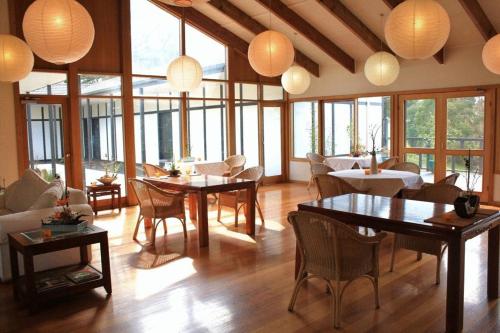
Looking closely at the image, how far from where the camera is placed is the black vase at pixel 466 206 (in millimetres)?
3098

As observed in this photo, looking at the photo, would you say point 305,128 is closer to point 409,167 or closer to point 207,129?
point 207,129

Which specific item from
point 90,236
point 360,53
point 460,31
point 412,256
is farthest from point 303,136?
point 90,236

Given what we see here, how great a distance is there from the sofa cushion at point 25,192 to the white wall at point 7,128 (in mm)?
1630

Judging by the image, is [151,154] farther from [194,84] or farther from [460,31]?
[460,31]

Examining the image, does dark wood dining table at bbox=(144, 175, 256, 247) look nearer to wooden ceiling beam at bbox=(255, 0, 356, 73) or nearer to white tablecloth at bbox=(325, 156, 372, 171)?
white tablecloth at bbox=(325, 156, 372, 171)

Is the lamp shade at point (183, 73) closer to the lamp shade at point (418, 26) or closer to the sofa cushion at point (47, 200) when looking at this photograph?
the sofa cushion at point (47, 200)

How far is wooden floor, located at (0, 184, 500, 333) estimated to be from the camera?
10.5 feet

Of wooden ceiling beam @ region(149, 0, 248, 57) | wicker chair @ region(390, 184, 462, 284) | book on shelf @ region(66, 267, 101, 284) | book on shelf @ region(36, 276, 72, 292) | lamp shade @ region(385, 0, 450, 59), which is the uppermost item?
wooden ceiling beam @ region(149, 0, 248, 57)

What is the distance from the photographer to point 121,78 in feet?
26.0

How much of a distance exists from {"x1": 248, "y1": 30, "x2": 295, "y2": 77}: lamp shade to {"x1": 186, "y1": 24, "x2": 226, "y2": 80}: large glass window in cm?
374

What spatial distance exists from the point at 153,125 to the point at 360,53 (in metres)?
4.37

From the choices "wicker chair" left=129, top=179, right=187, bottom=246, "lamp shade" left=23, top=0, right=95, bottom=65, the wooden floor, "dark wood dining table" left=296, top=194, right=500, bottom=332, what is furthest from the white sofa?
"dark wood dining table" left=296, top=194, right=500, bottom=332

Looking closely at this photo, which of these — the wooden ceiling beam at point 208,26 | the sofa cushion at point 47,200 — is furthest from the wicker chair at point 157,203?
the wooden ceiling beam at point 208,26

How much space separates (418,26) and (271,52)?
190 centimetres
